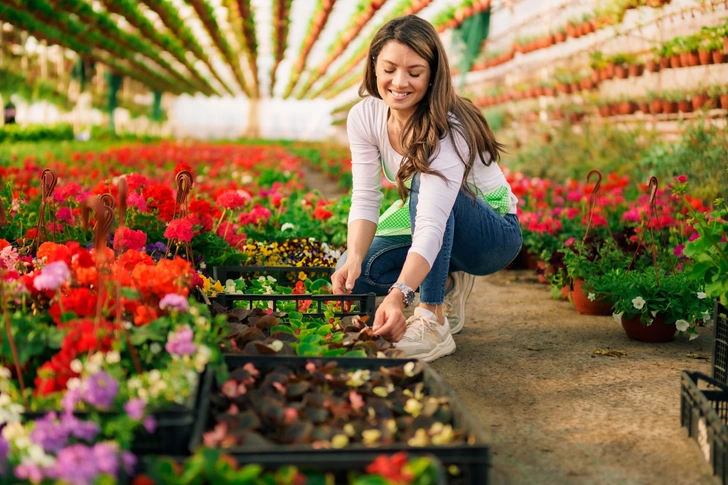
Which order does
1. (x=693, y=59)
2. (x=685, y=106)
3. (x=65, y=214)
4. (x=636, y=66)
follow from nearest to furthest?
(x=65, y=214), (x=693, y=59), (x=685, y=106), (x=636, y=66)

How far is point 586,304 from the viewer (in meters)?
3.53

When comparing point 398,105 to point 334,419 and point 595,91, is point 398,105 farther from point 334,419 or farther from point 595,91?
point 595,91

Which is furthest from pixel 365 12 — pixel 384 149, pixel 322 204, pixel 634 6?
pixel 384 149

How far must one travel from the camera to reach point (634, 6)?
288 inches

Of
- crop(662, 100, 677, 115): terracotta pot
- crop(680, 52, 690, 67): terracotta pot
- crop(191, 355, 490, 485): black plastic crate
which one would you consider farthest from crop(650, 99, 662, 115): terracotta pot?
crop(191, 355, 490, 485): black plastic crate

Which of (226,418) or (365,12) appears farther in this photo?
(365,12)

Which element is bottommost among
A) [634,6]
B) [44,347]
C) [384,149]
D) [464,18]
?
[44,347]

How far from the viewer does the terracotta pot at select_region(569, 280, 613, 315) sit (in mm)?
3498

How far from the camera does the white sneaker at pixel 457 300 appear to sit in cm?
315

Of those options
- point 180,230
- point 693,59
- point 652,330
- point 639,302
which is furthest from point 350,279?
point 693,59

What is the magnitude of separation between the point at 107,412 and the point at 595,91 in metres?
8.78

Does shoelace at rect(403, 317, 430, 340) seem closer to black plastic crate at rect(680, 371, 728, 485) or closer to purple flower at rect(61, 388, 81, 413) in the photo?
black plastic crate at rect(680, 371, 728, 485)

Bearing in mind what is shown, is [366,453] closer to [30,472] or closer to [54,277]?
[30,472]

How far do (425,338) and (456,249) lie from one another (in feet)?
1.36
